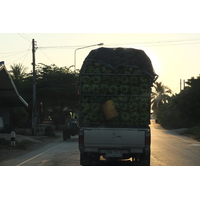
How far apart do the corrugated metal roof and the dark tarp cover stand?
11341mm

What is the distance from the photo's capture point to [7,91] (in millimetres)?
29141

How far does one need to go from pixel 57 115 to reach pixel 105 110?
138 ft

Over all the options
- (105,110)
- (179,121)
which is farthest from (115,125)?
(179,121)

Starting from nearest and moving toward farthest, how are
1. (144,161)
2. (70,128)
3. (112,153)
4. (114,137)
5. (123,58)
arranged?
(114,137) → (112,153) → (144,161) → (123,58) → (70,128)

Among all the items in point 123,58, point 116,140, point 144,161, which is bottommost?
point 144,161

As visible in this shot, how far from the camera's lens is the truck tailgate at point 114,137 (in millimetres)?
12141

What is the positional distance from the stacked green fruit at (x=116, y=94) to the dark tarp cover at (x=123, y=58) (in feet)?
0.46

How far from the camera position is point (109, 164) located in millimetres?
13789

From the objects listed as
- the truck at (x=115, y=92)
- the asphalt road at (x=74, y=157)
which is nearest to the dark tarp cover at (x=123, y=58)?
the truck at (x=115, y=92)

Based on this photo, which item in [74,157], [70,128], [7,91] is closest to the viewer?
[74,157]

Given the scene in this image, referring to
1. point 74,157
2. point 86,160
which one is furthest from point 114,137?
point 74,157

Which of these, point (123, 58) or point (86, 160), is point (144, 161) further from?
point (123, 58)

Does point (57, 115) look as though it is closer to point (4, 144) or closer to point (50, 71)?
point (50, 71)

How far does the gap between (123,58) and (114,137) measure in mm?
2935
